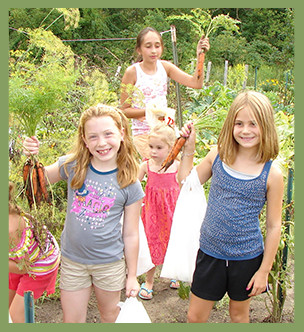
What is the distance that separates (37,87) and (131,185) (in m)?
0.65

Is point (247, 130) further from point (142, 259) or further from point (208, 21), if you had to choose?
point (208, 21)

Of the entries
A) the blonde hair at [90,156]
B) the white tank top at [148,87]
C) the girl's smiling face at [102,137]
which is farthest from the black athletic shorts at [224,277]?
the white tank top at [148,87]

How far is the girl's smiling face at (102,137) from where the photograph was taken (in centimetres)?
195

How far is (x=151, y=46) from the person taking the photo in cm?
318

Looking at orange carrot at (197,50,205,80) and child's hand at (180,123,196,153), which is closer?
child's hand at (180,123,196,153)

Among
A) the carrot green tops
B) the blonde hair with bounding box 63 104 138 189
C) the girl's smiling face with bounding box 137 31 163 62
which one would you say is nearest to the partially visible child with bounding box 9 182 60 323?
the carrot green tops

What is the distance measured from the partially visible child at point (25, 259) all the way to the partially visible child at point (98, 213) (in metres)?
0.10

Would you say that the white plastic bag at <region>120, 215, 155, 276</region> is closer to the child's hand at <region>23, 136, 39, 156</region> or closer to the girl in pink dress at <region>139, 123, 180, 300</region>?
the girl in pink dress at <region>139, 123, 180, 300</region>

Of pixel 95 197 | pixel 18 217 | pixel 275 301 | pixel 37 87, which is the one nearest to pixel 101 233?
pixel 95 197

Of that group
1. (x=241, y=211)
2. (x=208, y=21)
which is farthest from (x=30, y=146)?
(x=208, y=21)

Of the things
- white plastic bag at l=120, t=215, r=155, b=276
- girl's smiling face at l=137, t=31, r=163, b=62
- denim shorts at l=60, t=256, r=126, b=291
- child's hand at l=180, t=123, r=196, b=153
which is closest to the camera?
denim shorts at l=60, t=256, r=126, b=291

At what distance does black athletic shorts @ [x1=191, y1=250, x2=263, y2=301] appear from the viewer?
6.40ft

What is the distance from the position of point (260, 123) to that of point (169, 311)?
1610 millimetres

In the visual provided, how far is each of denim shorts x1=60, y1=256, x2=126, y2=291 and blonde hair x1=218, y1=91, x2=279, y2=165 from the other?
76cm
